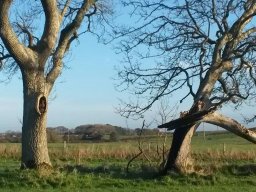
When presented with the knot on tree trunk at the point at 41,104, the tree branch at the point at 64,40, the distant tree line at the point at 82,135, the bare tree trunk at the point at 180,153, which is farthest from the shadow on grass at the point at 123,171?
the distant tree line at the point at 82,135

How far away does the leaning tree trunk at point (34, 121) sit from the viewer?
2086cm

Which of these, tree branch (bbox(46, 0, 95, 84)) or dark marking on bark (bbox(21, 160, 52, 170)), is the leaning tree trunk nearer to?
dark marking on bark (bbox(21, 160, 52, 170))

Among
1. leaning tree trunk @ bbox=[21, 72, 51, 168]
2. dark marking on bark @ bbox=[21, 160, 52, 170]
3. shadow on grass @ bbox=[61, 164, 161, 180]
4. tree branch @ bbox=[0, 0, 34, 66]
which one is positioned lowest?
shadow on grass @ bbox=[61, 164, 161, 180]

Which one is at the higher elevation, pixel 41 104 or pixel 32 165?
pixel 41 104

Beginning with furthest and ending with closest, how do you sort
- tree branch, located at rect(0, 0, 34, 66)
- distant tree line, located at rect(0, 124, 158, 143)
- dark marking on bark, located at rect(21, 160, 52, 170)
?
distant tree line, located at rect(0, 124, 158, 143), dark marking on bark, located at rect(21, 160, 52, 170), tree branch, located at rect(0, 0, 34, 66)

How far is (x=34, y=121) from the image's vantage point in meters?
20.9

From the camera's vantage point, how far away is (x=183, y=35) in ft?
78.1

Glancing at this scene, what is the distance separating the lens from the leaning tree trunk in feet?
68.4

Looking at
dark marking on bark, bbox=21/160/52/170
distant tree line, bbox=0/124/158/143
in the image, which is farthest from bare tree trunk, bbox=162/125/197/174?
distant tree line, bbox=0/124/158/143

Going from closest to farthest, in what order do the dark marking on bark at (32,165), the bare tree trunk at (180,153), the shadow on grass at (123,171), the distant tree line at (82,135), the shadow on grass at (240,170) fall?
the shadow on grass at (123,171) → the dark marking on bark at (32,165) → the bare tree trunk at (180,153) → the shadow on grass at (240,170) → the distant tree line at (82,135)

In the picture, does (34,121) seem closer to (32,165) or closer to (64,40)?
(32,165)

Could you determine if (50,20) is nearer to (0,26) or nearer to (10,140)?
(0,26)

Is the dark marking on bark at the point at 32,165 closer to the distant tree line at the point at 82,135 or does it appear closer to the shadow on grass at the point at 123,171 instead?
the shadow on grass at the point at 123,171

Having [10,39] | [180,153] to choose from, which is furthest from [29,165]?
[180,153]
